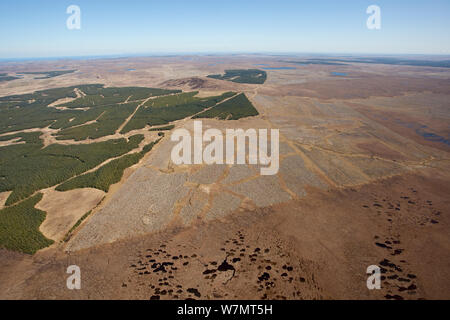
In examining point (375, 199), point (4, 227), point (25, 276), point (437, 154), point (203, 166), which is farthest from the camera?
point (437, 154)

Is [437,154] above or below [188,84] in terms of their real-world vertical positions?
below

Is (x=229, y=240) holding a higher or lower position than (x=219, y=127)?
lower

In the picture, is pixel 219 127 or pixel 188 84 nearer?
pixel 219 127
